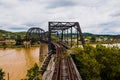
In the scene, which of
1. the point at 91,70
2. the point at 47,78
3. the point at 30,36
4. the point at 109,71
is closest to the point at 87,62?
the point at 91,70

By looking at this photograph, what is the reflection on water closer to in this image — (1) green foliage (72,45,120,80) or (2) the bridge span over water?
(2) the bridge span over water

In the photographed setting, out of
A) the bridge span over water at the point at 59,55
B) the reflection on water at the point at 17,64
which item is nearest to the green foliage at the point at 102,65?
the bridge span over water at the point at 59,55

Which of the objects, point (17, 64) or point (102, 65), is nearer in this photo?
point (102, 65)

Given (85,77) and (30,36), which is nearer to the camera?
(85,77)

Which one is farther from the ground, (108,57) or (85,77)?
(108,57)

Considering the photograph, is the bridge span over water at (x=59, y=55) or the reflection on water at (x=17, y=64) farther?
the reflection on water at (x=17, y=64)

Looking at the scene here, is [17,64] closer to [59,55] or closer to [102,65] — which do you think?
[59,55]

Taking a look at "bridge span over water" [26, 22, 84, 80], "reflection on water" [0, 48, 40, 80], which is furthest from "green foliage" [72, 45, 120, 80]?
"reflection on water" [0, 48, 40, 80]

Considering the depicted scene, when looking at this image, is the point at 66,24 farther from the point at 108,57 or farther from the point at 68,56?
the point at 108,57

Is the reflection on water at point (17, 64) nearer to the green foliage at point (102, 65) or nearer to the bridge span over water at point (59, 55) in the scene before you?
the bridge span over water at point (59, 55)

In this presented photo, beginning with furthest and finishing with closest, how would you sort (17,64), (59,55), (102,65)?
(17,64) → (59,55) → (102,65)

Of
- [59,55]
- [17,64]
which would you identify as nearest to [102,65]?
[59,55]
